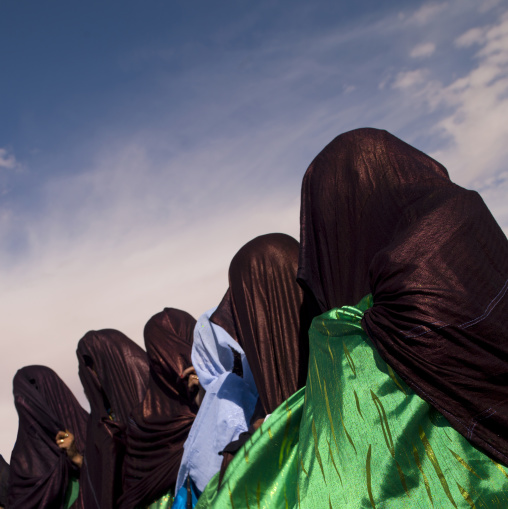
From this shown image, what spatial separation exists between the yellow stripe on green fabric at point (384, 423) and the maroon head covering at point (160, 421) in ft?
8.72

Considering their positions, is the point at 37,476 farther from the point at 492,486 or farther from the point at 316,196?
the point at 492,486

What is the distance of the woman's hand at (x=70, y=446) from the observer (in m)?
5.43

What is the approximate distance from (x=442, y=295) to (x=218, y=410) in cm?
170

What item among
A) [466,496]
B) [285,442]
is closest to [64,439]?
[285,442]

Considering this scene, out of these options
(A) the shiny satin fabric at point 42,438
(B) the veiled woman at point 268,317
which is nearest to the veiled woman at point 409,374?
(B) the veiled woman at point 268,317

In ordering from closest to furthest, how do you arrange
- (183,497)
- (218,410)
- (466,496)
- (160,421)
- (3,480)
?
(466,496) → (218,410) → (183,497) → (160,421) → (3,480)

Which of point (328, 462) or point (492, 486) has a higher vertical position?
point (328, 462)

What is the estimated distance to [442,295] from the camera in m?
1.47

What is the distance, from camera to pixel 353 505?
1.54 metres

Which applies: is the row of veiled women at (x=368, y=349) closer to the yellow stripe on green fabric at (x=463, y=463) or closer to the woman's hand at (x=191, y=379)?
the yellow stripe on green fabric at (x=463, y=463)

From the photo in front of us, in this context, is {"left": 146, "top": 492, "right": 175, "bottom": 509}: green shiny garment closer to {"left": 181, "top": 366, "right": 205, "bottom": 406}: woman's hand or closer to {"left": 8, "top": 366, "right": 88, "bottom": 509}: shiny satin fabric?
{"left": 181, "top": 366, "right": 205, "bottom": 406}: woman's hand

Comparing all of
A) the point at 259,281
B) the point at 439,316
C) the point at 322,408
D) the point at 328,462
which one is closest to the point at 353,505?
the point at 328,462

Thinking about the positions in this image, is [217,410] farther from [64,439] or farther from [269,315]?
[64,439]

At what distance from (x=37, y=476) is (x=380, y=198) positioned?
195 inches
